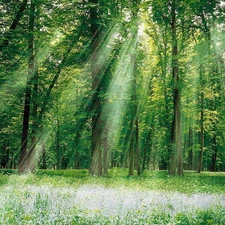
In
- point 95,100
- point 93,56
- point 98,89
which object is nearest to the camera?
point 93,56

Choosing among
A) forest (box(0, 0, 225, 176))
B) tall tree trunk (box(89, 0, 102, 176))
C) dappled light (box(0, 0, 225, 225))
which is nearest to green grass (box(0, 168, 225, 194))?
dappled light (box(0, 0, 225, 225))

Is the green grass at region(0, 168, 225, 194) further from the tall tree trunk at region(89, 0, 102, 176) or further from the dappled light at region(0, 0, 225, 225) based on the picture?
the tall tree trunk at region(89, 0, 102, 176)

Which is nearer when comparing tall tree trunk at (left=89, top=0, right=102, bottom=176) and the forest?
the forest

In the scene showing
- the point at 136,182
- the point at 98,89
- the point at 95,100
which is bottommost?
the point at 136,182

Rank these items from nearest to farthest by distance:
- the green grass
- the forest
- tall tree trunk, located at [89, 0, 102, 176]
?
the green grass < the forest < tall tree trunk, located at [89, 0, 102, 176]

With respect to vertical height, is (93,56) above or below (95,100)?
above

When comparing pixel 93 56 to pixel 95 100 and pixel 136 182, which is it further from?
pixel 136 182

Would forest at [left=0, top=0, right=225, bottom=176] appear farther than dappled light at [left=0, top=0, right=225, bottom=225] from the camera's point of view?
Yes

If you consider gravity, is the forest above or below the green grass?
above

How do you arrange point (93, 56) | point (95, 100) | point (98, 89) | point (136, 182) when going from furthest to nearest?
point (95, 100)
point (98, 89)
point (93, 56)
point (136, 182)

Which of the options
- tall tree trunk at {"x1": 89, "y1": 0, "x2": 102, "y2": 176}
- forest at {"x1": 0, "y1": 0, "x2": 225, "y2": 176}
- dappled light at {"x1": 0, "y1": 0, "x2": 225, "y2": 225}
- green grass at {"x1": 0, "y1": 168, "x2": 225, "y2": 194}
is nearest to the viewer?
dappled light at {"x1": 0, "y1": 0, "x2": 225, "y2": 225}

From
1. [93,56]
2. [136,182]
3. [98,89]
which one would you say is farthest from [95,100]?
[136,182]

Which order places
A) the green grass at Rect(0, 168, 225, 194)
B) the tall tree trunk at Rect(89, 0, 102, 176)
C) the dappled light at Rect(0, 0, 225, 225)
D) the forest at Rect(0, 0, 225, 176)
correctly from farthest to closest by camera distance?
1. the tall tree trunk at Rect(89, 0, 102, 176)
2. the forest at Rect(0, 0, 225, 176)
3. the green grass at Rect(0, 168, 225, 194)
4. the dappled light at Rect(0, 0, 225, 225)

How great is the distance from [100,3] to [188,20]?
7852 millimetres
